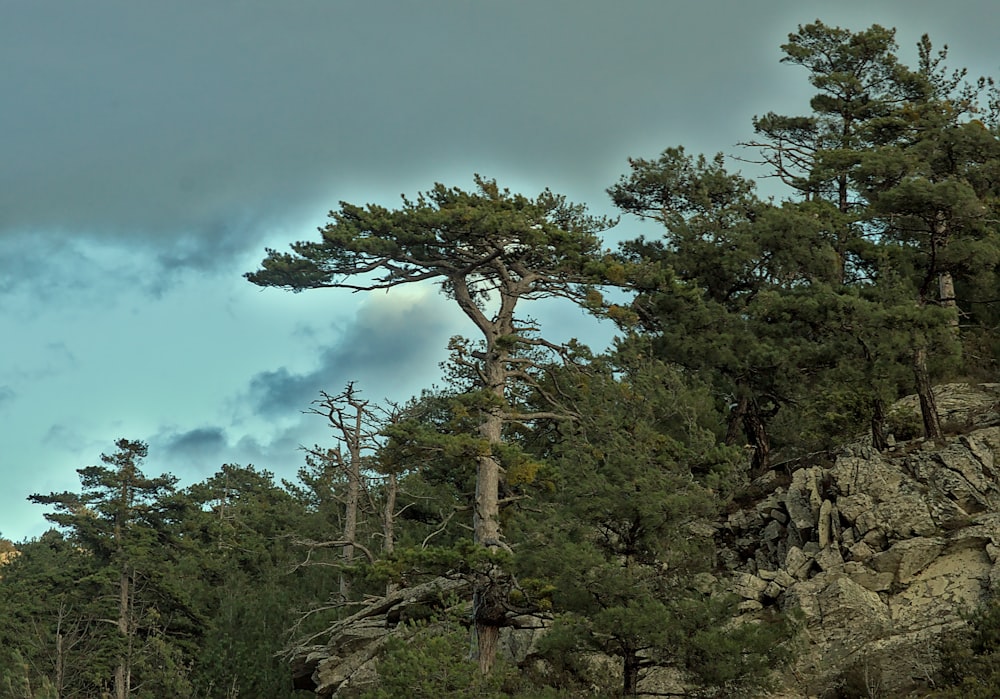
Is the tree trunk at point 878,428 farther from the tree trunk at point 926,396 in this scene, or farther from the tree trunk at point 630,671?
the tree trunk at point 630,671

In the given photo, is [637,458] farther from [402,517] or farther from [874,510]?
[402,517]

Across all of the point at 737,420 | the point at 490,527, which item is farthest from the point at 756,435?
the point at 490,527

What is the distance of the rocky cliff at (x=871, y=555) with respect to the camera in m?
19.1

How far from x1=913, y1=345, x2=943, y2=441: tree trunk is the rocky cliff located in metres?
0.40

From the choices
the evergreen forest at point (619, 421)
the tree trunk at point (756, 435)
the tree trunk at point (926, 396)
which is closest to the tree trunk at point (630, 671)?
the evergreen forest at point (619, 421)

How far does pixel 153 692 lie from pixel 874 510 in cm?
2718

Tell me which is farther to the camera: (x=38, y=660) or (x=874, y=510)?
(x=38, y=660)

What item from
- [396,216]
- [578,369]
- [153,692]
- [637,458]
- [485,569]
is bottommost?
[153,692]

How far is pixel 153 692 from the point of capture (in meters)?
37.7

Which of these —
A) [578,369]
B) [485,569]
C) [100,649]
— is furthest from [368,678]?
[100,649]

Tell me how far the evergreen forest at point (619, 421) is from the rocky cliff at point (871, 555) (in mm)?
733

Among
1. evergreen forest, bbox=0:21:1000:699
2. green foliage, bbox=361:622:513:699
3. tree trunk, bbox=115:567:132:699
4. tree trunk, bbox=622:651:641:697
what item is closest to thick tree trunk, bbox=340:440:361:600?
Result: evergreen forest, bbox=0:21:1000:699

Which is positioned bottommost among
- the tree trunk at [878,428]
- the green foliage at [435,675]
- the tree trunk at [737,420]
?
the green foliage at [435,675]

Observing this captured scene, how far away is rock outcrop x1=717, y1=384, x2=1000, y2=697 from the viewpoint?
62.5ft
